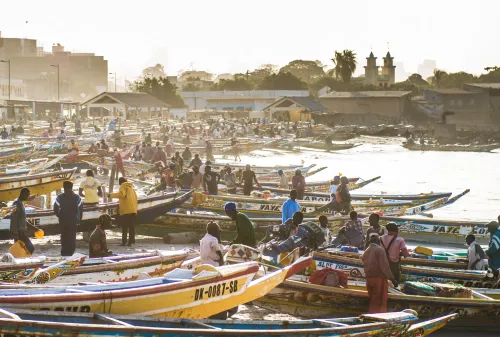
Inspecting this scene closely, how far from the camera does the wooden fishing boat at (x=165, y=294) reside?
9.02 m

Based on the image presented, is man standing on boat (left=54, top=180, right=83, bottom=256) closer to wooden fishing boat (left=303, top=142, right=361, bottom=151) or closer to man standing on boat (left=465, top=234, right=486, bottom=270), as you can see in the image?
man standing on boat (left=465, top=234, right=486, bottom=270)

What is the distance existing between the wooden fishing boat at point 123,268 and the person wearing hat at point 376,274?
125 inches

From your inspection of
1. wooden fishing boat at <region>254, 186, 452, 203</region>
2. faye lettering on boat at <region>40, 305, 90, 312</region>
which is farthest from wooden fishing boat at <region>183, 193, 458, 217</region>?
faye lettering on boat at <region>40, 305, 90, 312</region>

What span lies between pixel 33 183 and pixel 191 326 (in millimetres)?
12923

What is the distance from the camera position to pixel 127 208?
1653 cm

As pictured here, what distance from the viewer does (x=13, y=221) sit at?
43.0ft

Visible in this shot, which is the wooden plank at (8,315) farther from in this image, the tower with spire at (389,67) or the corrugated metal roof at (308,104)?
the tower with spire at (389,67)

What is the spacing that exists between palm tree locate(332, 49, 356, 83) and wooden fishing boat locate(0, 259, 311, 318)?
342 ft

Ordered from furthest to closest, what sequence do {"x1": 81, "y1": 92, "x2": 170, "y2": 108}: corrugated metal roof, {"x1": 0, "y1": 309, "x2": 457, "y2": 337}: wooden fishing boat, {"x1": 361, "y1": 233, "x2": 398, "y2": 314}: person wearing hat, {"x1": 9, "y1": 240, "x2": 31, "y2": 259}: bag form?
{"x1": 81, "y1": 92, "x2": 170, "y2": 108}: corrugated metal roof, {"x1": 9, "y1": 240, "x2": 31, "y2": 259}: bag, {"x1": 361, "y1": 233, "x2": 398, "y2": 314}: person wearing hat, {"x1": 0, "y1": 309, "x2": 457, "y2": 337}: wooden fishing boat

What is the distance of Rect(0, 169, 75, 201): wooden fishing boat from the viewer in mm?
20484

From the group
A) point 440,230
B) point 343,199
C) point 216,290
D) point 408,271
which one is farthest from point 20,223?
point 440,230

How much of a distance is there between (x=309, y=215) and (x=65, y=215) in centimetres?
644

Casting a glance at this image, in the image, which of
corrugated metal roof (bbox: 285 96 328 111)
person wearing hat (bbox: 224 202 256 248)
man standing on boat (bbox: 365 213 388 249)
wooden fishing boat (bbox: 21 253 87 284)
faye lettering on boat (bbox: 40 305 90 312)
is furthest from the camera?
corrugated metal roof (bbox: 285 96 328 111)

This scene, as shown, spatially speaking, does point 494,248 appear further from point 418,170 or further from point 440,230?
point 418,170
